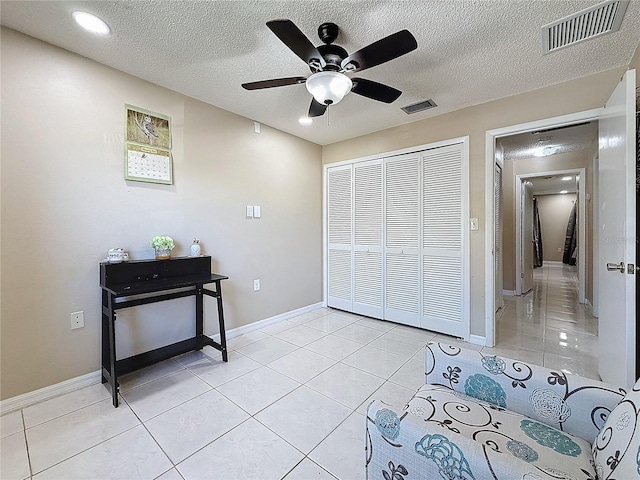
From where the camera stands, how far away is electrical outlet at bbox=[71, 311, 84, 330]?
207 centimetres

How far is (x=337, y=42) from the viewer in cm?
191

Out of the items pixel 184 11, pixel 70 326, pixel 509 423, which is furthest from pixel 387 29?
pixel 70 326

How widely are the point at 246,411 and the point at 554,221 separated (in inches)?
448

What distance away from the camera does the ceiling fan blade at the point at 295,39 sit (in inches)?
53.2

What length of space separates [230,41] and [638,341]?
3312mm

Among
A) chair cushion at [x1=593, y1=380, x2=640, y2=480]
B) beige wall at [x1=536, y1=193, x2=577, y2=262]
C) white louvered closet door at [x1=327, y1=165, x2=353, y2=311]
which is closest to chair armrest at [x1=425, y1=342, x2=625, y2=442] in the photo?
chair cushion at [x1=593, y1=380, x2=640, y2=480]

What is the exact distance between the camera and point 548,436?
39.9 inches

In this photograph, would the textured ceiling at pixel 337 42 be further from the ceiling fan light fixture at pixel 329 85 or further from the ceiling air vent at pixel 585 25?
the ceiling fan light fixture at pixel 329 85

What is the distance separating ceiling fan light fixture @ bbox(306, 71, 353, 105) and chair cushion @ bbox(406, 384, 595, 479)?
1794 mm

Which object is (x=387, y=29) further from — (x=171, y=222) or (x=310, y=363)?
(x=310, y=363)

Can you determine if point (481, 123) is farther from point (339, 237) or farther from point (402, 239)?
point (339, 237)

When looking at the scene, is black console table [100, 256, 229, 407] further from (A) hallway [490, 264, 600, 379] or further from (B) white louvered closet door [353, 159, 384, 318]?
(A) hallway [490, 264, 600, 379]

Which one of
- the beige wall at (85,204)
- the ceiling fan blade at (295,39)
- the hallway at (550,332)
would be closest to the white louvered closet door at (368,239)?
the hallway at (550,332)

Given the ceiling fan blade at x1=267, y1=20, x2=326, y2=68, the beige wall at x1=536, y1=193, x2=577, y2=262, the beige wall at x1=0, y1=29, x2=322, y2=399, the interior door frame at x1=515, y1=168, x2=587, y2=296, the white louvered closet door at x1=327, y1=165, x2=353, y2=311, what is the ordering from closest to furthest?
the ceiling fan blade at x1=267, y1=20, x2=326, y2=68 → the beige wall at x1=0, y1=29, x2=322, y2=399 → the white louvered closet door at x1=327, y1=165, x2=353, y2=311 → the interior door frame at x1=515, y1=168, x2=587, y2=296 → the beige wall at x1=536, y1=193, x2=577, y2=262
